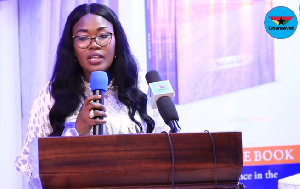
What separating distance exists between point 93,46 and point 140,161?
3.12 ft

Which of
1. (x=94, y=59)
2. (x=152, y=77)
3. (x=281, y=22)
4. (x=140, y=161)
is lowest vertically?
(x=140, y=161)

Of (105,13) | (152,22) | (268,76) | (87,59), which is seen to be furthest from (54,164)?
(268,76)

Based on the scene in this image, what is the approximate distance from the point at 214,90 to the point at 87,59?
150cm

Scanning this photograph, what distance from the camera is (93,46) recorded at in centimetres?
203

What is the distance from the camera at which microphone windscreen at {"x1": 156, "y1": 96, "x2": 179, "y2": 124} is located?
4.54 feet

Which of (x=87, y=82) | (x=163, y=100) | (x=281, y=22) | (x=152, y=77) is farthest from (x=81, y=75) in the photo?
(x=281, y=22)

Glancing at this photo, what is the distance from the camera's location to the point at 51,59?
3.15 metres

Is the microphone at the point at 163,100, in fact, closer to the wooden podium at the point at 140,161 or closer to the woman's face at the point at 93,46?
the wooden podium at the point at 140,161

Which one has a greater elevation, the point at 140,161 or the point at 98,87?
the point at 98,87

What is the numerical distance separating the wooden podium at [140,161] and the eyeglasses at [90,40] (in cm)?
95

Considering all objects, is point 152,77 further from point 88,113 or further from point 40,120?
point 40,120

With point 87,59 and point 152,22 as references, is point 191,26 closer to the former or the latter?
point 152,22

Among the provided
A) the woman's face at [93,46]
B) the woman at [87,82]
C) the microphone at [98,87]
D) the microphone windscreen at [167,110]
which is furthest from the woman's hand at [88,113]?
the woman's face at [93,46]

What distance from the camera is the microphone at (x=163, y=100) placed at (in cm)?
138
